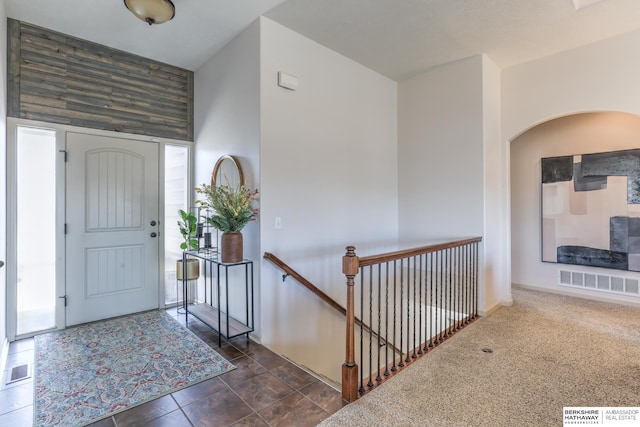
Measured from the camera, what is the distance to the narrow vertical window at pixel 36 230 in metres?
3.23

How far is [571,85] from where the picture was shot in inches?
146

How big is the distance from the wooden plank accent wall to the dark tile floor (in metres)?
2.50

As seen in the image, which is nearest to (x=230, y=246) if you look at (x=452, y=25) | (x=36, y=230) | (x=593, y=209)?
(x=36, y=230)

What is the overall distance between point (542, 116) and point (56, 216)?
570 centimetres

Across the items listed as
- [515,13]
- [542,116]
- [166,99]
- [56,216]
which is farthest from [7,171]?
[542,116]

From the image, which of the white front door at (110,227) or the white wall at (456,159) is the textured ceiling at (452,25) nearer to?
the white wall at (456,159)

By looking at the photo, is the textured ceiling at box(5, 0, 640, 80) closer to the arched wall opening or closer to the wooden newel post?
the arched wall opening

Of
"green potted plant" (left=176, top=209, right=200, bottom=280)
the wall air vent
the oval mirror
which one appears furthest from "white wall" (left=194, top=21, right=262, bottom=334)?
the wall air vent

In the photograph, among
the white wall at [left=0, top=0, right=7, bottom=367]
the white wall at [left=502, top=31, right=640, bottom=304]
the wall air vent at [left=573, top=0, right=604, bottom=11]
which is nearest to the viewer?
the white wall at [left=0, top=0, right=7, bottom=367]

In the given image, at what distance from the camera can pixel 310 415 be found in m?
1.97

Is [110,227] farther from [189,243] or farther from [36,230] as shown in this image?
[189,243]

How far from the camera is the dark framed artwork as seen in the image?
13.2ft

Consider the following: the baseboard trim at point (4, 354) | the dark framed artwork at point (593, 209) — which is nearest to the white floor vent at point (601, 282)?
the dark framed artwork at point (593, 209)
